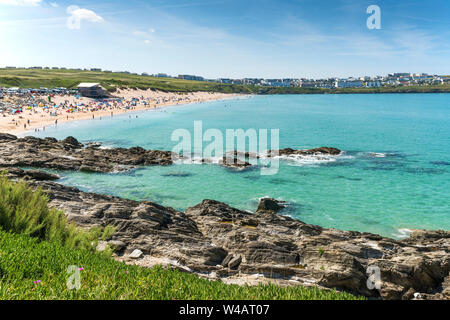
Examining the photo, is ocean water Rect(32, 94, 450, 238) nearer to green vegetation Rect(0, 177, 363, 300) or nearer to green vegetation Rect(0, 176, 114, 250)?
green vegetation Rect(0, 176, 114, 250)

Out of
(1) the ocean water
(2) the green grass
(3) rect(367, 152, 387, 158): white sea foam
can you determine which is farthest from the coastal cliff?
(3) rect(367, 152, 387, 158): white sea foam

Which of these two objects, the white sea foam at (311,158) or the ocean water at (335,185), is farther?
the white sea foam at (311,158)

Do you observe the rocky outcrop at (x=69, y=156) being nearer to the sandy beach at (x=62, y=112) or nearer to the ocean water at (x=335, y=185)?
the ocean water at (x=335, y=185)

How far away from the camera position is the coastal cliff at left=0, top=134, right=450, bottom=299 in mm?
13898

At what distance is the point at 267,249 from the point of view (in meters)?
16.2

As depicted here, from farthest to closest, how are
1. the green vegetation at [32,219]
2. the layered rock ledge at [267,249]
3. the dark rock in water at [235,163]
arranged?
the dark rock in water at [235,163], the layered rock ledge at [267,249], the green vegetation at [32,219]

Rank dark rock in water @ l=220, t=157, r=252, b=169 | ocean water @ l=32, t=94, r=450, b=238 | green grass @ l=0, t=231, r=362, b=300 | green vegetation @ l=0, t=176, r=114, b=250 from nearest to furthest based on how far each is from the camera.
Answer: green grass @ l=0, t=231, r=362, b=300, green vegetation @ l=0, t=176, r=114, b=250, ocean water @ l=32, t=94, r=450, b=238, dark rock in water @ l=220, t=157, r=252, b=169

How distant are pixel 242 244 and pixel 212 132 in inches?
2433

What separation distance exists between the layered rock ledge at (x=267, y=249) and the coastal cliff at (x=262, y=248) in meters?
0.04

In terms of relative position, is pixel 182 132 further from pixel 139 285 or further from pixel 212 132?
pixel 139 285

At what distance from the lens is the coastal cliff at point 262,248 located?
13.9 metres

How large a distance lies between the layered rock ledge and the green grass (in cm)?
550

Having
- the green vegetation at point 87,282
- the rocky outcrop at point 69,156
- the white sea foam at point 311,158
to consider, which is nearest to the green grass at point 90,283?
the green vegetation at point 87,282
